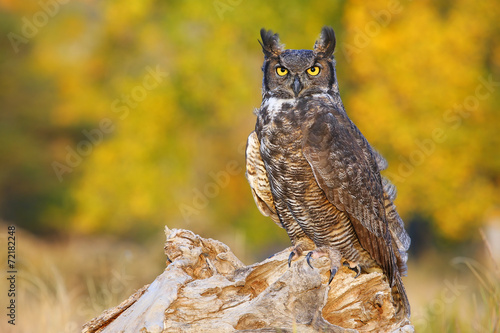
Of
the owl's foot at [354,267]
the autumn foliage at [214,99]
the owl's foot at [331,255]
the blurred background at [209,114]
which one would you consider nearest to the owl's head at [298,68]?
the owl's foot at [331,255]

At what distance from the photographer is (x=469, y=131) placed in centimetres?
1357

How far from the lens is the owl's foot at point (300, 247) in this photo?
4.14 metres

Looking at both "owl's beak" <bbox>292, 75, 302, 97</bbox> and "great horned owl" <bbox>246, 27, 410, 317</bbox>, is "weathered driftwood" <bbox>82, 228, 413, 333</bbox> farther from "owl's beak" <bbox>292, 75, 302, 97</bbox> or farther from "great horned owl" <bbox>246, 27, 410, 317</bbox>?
"owl's beak" <bbox>292, 75, 302, 97</bbox>

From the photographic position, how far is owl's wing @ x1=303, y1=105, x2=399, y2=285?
382 cm

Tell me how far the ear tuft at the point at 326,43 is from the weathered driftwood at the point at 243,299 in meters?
1.43

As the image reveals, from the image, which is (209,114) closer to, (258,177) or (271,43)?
(258,177)

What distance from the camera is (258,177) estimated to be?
4.35 m

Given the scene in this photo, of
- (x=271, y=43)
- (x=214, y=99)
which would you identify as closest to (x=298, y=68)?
(x=271, y=43)

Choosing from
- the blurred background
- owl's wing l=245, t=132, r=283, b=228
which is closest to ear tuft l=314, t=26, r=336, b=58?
owl's wing l=245, t=132, r=283, b=228

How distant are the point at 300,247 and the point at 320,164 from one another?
762mm

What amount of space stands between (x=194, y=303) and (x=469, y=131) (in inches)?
455

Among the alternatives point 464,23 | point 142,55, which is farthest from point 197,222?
point 464,23

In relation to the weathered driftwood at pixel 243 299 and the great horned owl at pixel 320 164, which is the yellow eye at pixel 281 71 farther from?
the weathered driftwood at pixel 243 299

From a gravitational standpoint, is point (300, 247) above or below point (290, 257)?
above
